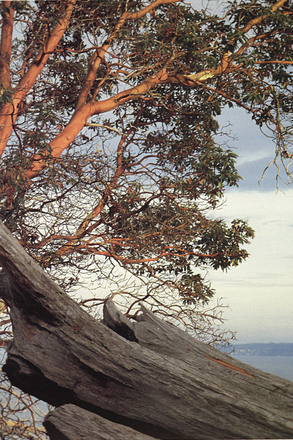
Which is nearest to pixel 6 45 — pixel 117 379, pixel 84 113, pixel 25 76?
pixel 25 76

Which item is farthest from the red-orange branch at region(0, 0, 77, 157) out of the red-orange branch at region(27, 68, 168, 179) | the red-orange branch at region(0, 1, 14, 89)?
the red-orange branch at region(27, 68, 168, 179)

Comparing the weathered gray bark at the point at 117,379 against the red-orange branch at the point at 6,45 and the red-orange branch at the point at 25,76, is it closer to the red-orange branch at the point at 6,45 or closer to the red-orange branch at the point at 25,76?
the red-orange branch at the point at 25,76

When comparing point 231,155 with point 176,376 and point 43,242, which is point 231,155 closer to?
point 43,242

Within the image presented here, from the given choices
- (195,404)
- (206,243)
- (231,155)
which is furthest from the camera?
(206,243)

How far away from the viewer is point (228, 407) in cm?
355

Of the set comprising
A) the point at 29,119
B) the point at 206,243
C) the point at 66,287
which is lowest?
the point at 66,287

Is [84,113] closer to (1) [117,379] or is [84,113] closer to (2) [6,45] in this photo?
(2) [6,45]

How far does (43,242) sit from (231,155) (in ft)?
12.1

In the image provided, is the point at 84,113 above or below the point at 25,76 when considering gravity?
below

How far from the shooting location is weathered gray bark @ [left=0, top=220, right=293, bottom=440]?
353 cm

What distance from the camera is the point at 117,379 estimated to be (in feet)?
11.7

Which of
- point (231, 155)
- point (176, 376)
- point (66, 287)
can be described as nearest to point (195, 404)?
point (176, 376)

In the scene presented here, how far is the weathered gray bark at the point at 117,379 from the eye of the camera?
11.6ft

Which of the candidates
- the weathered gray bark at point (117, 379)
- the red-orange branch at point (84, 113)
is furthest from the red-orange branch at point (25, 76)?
the weathered gray bark at point (117, 379)
